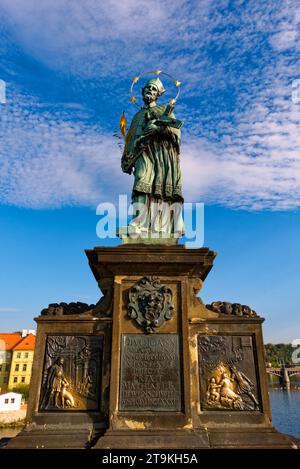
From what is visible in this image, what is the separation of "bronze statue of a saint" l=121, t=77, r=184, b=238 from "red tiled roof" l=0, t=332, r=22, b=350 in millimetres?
57264

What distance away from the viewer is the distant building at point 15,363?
55219mm

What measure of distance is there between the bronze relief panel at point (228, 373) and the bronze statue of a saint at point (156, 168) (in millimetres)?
2286

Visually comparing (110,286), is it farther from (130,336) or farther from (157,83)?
(157,83)

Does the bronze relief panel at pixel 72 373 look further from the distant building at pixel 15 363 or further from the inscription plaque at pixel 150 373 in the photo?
the distant building at pixel 15 363

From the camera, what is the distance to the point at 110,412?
5.40 metres

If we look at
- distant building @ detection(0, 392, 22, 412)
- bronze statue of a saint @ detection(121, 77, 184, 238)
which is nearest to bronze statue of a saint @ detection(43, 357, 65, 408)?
bronze statue of a saint @ detection(121, 77, 184, 238)

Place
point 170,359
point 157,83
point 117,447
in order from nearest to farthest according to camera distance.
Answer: point 117,447 < point 170,359 < point 157,83

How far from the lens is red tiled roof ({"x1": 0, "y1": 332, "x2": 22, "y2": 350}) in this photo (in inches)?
2284

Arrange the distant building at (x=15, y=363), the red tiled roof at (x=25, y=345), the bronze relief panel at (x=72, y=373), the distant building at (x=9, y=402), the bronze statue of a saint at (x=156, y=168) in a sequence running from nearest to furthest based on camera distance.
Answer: the bronze relief panel at (x=72, y=373), the bronze statue of a saint at (x=156, y=168), the distant building at (x=9, y=402), the distant building at (x=15, y=363), the red tiled roof at (x=25, y=345)

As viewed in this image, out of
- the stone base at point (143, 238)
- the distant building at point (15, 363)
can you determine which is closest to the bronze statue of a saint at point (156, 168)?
the stone base at point (143, 238)

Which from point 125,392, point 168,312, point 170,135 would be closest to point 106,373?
point 125,392

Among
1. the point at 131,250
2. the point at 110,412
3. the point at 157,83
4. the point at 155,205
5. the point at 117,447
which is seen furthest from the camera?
the point at 157,83

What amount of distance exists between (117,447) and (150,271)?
272 cm

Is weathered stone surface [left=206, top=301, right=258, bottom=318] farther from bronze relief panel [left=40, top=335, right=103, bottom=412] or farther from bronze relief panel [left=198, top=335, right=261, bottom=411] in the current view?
bronze relief panel [left=40, top=335, right=103, bottom=412]
